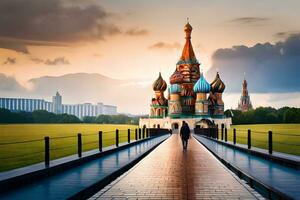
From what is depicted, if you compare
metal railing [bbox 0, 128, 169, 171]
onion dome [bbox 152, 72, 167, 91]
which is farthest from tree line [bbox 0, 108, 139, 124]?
metal railing [bbox 0, 128, 169, 171]

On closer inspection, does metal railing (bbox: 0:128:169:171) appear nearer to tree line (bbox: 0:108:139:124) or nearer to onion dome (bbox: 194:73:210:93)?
onion dome (bbox: 194:73:210:93)

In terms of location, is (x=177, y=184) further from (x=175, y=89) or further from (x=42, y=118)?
(x=42, y=118)

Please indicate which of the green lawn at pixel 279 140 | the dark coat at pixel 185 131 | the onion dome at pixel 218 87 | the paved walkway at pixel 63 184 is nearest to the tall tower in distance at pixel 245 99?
the onion dome at pixel 218 87

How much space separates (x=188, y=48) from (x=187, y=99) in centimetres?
1501

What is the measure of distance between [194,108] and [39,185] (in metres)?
87.2

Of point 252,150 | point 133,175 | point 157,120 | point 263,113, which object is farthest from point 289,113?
point 133,175

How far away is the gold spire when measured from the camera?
105m

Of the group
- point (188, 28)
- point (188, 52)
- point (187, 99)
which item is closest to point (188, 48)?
point (188, 52)

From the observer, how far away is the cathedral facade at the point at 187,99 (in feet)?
300

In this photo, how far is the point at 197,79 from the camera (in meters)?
102

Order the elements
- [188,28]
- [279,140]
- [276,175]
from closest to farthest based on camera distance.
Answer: [276,175]
[279,140]
[188,28]

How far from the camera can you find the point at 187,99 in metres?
97.9

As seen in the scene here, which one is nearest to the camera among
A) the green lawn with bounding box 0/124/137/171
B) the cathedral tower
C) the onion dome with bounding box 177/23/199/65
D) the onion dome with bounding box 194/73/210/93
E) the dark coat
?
the green lawn with bounding box 0/124/137/171

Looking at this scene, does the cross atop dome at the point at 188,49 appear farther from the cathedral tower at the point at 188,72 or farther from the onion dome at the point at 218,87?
the onion dome at the point at 218,87
